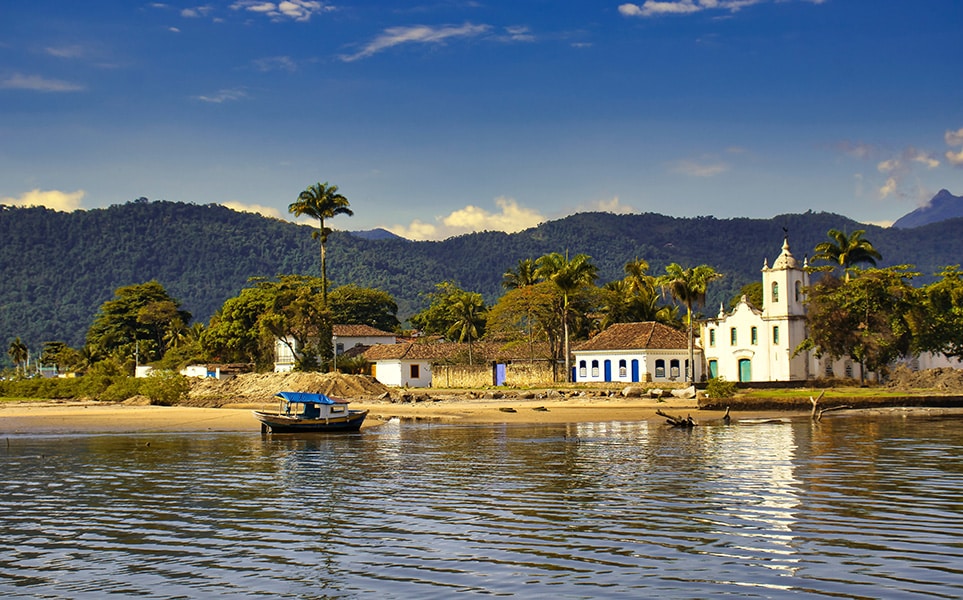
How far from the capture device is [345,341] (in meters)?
107

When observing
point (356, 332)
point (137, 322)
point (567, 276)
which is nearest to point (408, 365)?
point (356, 332)

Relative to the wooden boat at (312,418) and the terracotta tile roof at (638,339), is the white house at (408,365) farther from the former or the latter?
the wooden boat at (312,418)

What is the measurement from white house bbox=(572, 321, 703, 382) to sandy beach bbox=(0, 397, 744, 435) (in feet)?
32.8

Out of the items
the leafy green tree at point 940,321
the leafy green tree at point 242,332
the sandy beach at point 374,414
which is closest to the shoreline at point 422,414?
the sandy beach at point 374,414

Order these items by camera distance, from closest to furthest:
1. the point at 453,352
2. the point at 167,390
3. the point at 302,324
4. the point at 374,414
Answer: the point at 374,414 → the point at 167,390 → the point at 453,352 → the point at 302,324

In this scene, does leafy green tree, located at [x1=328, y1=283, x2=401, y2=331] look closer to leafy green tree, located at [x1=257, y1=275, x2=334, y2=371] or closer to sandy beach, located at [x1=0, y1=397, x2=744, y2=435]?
leafy green tree, located at [x1=257, y1=275, x2=334, y2=371]

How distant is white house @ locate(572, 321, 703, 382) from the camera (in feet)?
261

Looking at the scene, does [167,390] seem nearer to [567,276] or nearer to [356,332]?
[356,332]

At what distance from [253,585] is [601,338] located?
6846 cm

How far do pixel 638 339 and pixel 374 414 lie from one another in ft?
87.0

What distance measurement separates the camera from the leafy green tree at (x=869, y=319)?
69688mm

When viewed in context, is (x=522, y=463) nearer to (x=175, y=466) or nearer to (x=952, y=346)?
(x=175, y=466)

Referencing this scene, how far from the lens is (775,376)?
2928 inches

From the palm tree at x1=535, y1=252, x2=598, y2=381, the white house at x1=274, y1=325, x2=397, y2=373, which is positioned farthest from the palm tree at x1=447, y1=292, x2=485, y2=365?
the palm tree at x1=535, y1=252, x2=598, y2=381
